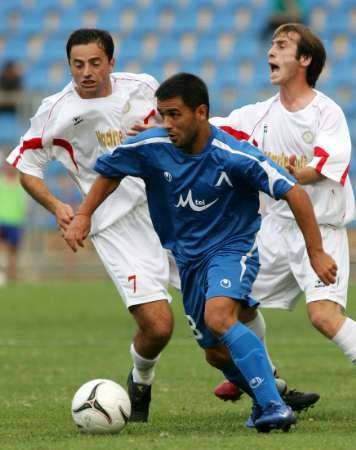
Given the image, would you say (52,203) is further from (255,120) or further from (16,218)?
(16,218)

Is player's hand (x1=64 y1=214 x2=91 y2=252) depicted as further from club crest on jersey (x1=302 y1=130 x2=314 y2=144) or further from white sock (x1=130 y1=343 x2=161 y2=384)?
club crest on jersey (x1=302 y1=130 x2=314 y2=144)

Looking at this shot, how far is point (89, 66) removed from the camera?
7621 millimetres

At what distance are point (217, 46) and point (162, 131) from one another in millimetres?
18711

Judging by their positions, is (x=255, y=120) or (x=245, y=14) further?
(x=245, y=14)

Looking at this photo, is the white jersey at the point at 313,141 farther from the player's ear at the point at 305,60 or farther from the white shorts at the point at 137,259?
the white shorts at the point at 137,259

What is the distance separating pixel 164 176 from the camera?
674cm

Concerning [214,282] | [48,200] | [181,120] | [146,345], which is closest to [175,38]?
[48,200]

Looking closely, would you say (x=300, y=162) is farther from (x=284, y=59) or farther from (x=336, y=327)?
(x=336, y=327)

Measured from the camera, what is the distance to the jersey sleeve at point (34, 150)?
25.6 feet

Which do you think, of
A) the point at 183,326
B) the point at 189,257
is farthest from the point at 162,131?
the point at 183,326

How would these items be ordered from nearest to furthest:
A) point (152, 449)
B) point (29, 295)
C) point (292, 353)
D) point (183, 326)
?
point (152, 449), point (292, 353), point (183, 326), point (29, 295)

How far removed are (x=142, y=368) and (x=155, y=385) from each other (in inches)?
68.6

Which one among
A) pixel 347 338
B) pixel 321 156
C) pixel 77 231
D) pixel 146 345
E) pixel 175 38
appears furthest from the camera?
pixel 175 38

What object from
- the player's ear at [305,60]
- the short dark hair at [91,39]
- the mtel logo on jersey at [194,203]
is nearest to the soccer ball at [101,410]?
the mtel logo on jersey at [194,203]
